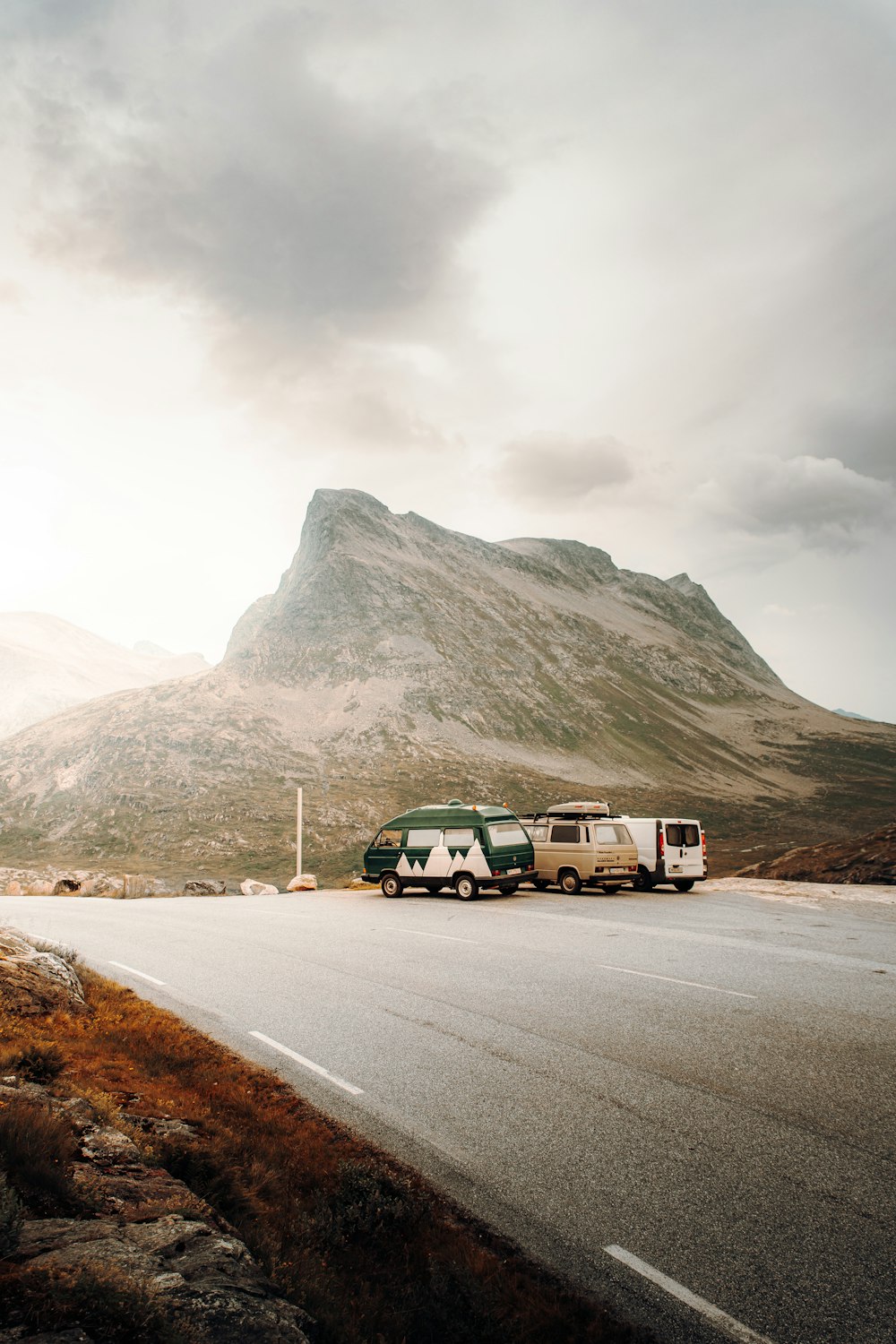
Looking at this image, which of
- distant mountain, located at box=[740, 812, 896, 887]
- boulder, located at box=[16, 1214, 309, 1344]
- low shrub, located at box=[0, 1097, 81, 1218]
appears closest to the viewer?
boulder, located at box=[16, 1214, 309, 1344]

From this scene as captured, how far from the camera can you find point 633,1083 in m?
6.93

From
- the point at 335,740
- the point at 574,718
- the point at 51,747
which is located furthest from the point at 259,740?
the point at 574,718

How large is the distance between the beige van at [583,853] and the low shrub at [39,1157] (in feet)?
68.3

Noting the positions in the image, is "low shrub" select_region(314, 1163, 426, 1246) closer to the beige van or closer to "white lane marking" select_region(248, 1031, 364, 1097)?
"white lane marking" select_region(248, 1031, 364, 1097)

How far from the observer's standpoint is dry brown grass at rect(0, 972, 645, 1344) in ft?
12.9

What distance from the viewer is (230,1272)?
364 cm

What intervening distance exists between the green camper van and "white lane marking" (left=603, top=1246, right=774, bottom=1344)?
1836 centimetres

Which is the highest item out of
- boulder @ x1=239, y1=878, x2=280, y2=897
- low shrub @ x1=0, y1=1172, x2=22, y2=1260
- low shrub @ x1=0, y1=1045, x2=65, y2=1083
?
low shrub @ x1=0, y1=1172, x2=22, y2=1260

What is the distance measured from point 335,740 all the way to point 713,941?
89.2 m

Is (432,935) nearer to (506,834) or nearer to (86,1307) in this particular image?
(506,834)

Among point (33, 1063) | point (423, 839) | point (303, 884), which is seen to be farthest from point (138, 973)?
point (303, 884)

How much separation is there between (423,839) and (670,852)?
28.1 ft

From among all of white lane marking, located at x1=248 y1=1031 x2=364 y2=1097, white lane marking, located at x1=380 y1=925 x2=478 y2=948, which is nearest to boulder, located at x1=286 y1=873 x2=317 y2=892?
white lane marking, located at x1=380 y1=925 x2=478 y2=948

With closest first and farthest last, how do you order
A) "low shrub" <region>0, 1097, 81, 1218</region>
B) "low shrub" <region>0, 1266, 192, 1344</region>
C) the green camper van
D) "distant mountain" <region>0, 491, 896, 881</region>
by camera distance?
"low shrub" <region>0, 1266, 192, 1344</region>, "low shrub" <region>0, 1097, 81, 1218</region>, the green camper van, "distant mountain" <region>0, 491, 896, 881</region>
